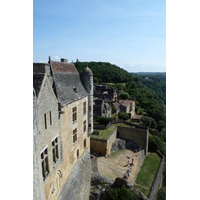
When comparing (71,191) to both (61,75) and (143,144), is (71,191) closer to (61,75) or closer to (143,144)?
(61,75)

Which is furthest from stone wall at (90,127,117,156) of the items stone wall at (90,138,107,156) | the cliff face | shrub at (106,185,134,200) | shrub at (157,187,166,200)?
shrub at (106,185,134,200)

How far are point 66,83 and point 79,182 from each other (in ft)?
26.9

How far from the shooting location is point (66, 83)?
11.6 metres

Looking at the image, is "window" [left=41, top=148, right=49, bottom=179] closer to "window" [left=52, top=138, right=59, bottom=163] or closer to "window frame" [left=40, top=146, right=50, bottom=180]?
"window frame" [left=40, top=146, right=50, bottom=180]

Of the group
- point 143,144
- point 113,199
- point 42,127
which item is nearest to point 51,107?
point 42,127

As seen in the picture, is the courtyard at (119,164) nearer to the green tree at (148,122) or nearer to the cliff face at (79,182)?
the cliff face at (79,182)

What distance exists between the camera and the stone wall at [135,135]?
86.7 feet

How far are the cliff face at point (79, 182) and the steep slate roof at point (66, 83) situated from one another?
5.74 metres

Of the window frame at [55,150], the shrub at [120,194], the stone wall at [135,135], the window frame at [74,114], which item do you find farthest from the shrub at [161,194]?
the window frame at [55,150]

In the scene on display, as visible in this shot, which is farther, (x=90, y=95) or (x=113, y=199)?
(x=90, y=95)

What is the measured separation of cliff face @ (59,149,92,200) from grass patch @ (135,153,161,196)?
21.0ft

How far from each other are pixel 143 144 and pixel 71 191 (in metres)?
17.8

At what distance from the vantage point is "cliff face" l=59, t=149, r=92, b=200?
11.0 meters
